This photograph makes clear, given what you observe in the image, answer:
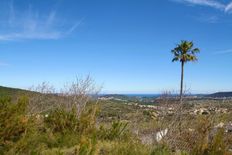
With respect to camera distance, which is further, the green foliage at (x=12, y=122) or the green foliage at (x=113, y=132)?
the green foliage at (x=113, y=132)

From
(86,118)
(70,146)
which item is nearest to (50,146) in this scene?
(70,146)

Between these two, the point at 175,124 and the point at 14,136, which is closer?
the point at 14,136

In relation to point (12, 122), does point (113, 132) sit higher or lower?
lower

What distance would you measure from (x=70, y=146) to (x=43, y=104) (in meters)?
27.1

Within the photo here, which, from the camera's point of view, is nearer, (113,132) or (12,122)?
(12,122)

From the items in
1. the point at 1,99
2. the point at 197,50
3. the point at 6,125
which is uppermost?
the point at 197,50

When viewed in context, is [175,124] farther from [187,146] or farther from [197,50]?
[197,50]

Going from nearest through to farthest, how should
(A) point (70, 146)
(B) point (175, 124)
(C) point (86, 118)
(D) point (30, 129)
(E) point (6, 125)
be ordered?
(E) point (6, 125) < (D) point (30, 129) < (A) point (70, 146) < (C) point (86, 118) < (B) point (175, 124)

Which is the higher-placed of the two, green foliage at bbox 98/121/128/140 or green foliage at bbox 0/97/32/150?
green foliage at bbox 0/97/32/150

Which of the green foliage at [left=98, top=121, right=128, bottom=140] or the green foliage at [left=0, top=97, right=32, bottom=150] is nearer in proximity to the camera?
the green foliage at [left=0, top=97, right=32, bottom=150]

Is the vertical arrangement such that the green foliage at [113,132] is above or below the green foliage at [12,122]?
below

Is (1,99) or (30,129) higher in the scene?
(1,99)

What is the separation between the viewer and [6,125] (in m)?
8.11

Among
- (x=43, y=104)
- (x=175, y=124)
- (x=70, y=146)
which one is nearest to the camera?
(x=70, y=146)
